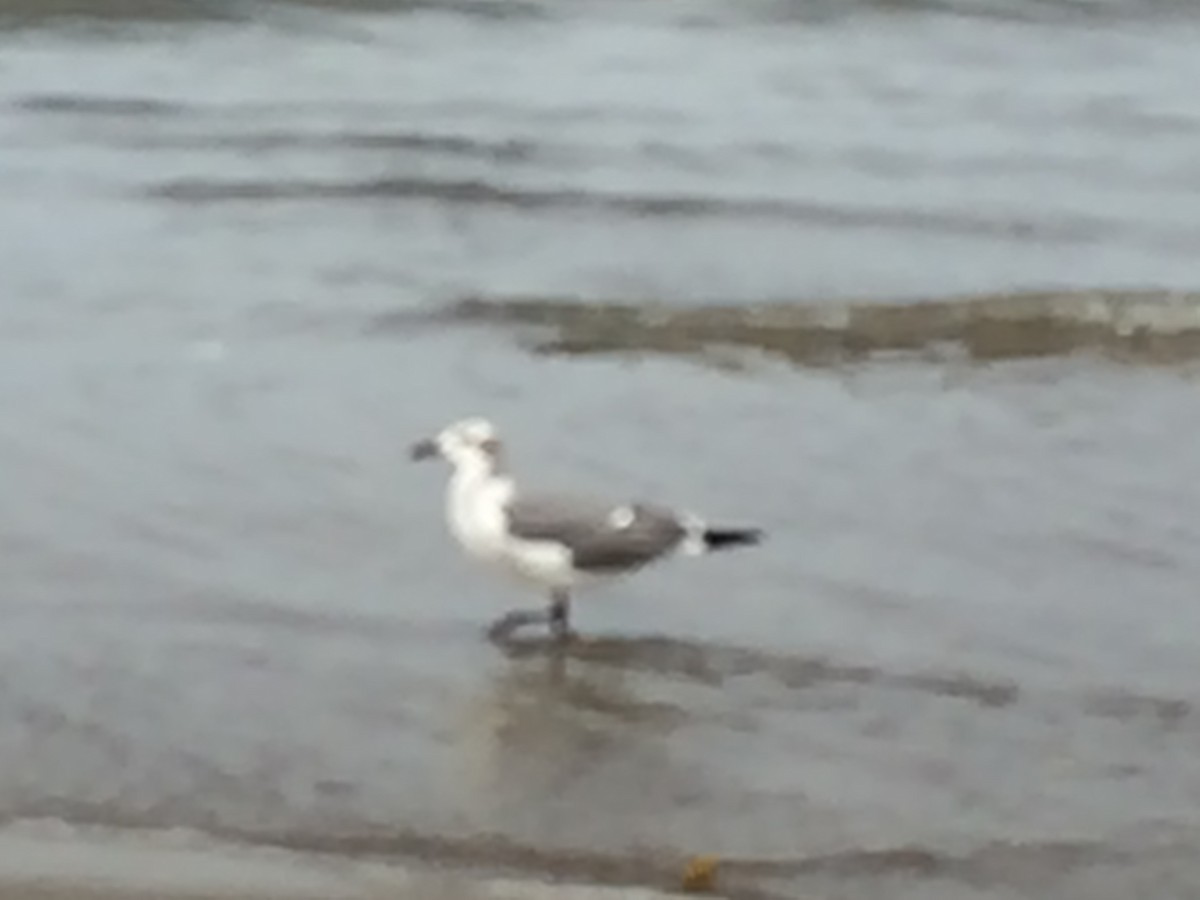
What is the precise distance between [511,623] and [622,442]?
182cm

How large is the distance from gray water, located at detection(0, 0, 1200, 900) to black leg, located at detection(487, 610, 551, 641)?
56 mm

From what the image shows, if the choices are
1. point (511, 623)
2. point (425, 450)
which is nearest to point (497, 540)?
point (511, 623)

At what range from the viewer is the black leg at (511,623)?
316 inches

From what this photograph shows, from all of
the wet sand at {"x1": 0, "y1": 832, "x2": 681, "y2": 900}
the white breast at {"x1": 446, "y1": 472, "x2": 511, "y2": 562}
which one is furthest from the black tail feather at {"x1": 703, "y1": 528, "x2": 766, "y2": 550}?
the wet sand at {"x1": 0, "y1": 832, "x2": 681, "y2": 900}

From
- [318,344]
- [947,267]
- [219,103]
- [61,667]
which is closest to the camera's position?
[61,667]

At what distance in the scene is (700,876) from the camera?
630cm

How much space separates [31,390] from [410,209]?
3893mm

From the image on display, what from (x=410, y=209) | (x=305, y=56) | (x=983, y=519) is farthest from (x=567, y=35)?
(x=983, y=519)

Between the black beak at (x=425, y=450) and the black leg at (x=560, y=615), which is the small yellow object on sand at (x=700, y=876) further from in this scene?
the black beak at (x=425, y=450)

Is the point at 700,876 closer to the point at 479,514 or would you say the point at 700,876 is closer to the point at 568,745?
the point at 568,745

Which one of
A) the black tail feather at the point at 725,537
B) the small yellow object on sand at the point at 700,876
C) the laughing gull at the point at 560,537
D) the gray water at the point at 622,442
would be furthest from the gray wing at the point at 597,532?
the small yellow object on sand at the point at 700,876

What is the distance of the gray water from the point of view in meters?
6.89

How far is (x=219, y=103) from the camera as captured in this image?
51.5ft

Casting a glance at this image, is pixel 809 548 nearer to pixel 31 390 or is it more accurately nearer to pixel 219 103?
pixel 31 390
